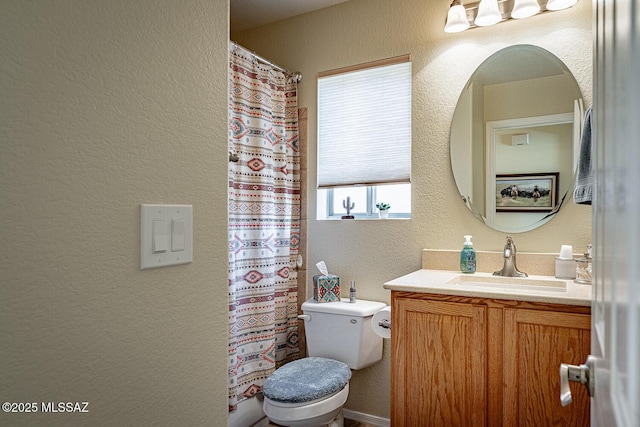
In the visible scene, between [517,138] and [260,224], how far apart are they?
4.66 ft

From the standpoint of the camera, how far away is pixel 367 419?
8.06 feet

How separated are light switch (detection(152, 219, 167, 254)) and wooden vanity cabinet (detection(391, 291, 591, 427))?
121cm

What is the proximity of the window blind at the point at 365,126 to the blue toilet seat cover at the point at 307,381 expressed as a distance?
106cm

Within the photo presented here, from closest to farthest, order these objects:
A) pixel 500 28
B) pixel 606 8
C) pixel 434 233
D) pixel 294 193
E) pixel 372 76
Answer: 1. pixel 606 8
2. pixel 500 28
3. pixel 434 233
4. pixel 372 76
5. pixel 294 193

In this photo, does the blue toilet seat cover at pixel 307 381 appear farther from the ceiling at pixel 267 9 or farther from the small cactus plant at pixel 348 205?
the ceiling at pixel 267 9

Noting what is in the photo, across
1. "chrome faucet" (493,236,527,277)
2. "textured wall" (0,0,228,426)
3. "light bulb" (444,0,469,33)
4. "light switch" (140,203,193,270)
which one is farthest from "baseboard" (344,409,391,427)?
"light bulb" (444,0,469,33)

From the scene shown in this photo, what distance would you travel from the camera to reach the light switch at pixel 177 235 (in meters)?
0.83

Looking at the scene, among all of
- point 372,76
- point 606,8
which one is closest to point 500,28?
point 372,76

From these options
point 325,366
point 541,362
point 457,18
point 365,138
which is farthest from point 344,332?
point 457,18

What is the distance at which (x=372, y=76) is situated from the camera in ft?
8.18

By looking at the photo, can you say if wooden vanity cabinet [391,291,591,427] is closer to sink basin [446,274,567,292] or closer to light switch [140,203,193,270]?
sink basin [446,274,567,292]

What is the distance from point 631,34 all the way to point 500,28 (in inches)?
78.7

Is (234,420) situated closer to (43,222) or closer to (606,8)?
(43,222)

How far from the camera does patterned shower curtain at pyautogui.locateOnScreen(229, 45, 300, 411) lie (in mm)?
2201
